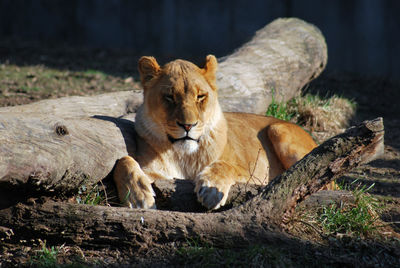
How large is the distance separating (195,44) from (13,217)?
395 inches

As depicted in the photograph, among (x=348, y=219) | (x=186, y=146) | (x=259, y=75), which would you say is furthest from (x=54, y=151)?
(x=259, y=75)

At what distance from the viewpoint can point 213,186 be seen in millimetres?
3971

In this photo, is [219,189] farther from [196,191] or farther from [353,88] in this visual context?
[353,88]

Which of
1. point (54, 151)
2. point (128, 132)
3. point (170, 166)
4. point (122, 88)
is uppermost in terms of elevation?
point (54, 151)

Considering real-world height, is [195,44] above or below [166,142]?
below

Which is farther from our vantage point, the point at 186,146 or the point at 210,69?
the point at 210,69

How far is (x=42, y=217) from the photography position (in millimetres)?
3488

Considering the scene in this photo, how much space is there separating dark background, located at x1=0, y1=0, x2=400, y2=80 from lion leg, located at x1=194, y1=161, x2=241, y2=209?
319 inches

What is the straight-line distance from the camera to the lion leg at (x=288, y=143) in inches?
199

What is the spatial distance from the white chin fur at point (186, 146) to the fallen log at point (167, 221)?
0.77 meters

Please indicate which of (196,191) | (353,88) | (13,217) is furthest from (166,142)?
(353,88)

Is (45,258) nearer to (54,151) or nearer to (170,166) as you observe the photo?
(54,151)

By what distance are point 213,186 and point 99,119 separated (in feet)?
3.92

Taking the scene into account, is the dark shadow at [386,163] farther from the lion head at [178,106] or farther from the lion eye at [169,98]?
the lion eye at [169,98]
